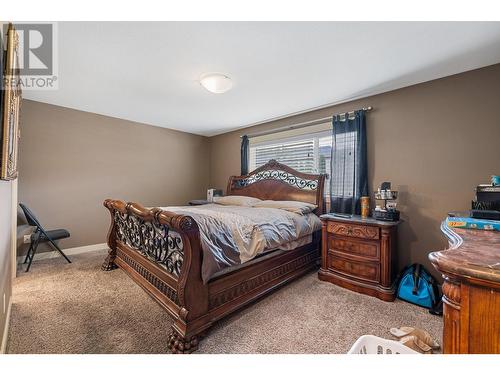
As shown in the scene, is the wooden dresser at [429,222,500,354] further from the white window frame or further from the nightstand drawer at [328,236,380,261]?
the white window frame

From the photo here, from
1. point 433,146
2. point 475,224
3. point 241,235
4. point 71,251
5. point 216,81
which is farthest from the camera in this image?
point 71,251

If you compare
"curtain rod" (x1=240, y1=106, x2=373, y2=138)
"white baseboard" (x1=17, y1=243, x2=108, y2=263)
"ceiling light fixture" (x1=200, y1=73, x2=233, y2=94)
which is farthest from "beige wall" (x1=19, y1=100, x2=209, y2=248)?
"ceiling light fixture" (x1=200, y1=73, x2=233, y2=94)

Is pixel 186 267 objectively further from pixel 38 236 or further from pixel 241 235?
pixel 38 236

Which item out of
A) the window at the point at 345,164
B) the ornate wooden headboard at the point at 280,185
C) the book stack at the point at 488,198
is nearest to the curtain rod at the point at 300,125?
the window at the point at 345,164

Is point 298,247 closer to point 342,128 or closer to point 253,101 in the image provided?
point 342,128

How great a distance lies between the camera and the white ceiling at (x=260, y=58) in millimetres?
1672

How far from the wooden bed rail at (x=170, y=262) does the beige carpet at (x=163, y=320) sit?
0.69 ft

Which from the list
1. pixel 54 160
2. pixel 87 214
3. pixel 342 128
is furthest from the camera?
pixel 87 214

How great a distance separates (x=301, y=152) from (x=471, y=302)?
3.24m

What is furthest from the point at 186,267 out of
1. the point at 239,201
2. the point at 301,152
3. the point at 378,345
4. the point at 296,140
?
the point at 296,140

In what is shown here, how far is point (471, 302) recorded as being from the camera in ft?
2.15

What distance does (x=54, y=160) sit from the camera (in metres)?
3.37

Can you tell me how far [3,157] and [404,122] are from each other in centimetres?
358
